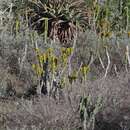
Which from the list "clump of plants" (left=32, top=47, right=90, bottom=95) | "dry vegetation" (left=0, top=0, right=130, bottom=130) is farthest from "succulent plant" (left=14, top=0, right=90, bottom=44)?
"clump of plants" (left=32, top=47, right=90, bottom=95)

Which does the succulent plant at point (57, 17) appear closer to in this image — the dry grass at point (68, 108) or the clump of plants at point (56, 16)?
the clump of plants at point (56, 16)

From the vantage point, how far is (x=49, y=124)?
5391mm

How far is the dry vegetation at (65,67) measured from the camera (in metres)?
5.54

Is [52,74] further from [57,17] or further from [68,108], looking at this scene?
[57,17]

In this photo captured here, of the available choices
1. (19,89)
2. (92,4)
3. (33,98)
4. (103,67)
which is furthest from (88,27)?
(33,98)

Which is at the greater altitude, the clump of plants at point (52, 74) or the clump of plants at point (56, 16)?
the clump of plants at point (56, 16)

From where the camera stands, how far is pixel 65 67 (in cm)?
668

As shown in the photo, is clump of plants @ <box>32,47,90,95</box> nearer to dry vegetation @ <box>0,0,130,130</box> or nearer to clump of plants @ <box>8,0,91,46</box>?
dry vegetation @ <box>0,0,130,130</box>

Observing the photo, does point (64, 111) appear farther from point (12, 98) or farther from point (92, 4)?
point (92, 4)

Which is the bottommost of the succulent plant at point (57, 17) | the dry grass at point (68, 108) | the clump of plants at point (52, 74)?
the dry grass at point (68, 108)

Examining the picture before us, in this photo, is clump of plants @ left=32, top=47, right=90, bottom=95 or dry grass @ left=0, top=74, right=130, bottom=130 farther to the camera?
clump of plants @ left=32, top=47, right=90, bottom=95

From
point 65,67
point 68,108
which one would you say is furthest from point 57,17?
point 68,108

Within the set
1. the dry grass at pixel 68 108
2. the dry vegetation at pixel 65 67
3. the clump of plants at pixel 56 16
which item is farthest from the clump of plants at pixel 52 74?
the clump of plants at pixel 56 16

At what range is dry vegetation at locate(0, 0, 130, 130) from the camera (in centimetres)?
554
